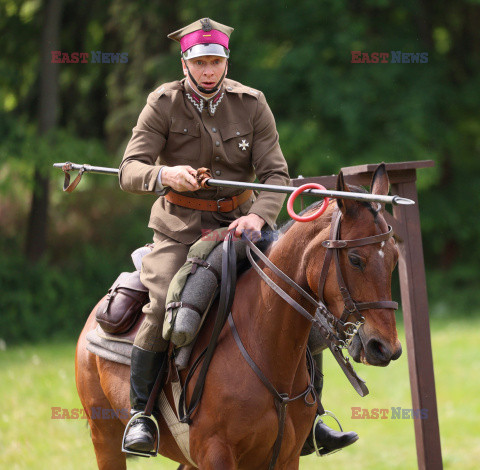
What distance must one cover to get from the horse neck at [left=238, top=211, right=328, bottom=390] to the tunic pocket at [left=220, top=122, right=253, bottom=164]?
2.20 ft

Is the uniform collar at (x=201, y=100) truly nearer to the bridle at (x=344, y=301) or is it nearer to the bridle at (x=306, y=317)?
the bridle at (x=306, y=317)

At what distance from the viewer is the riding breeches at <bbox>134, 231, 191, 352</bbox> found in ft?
13.6

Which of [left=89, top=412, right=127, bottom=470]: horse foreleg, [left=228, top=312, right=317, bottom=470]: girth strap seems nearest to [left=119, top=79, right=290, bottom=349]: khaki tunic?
[left=228, top=312, right=317, bottom=470]: girth strap

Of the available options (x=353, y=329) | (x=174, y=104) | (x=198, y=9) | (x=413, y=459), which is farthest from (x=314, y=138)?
(x=353, y=329)

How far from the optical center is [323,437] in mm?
4516

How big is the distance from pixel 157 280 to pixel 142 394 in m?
0.64

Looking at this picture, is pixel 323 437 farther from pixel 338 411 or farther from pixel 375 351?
pixel 338 411

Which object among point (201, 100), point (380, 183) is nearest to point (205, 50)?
point (201, 100)

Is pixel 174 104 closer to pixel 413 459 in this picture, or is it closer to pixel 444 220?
pixel 413 459

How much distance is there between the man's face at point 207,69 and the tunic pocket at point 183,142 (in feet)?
0.81

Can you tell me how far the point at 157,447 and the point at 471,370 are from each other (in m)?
8.15

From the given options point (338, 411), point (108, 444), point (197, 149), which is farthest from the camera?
point (338, 411)

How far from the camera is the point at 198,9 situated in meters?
15.9

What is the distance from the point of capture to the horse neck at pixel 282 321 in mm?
3781
